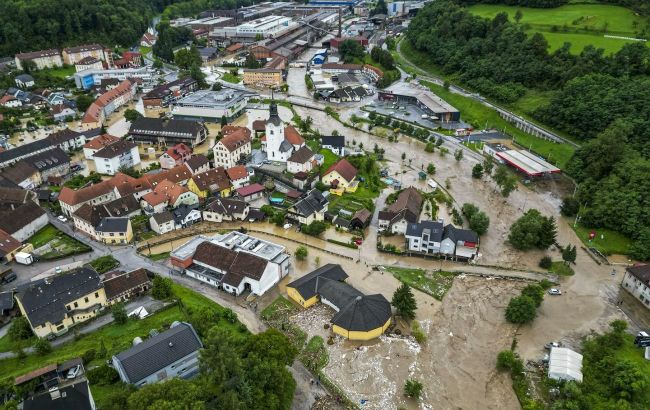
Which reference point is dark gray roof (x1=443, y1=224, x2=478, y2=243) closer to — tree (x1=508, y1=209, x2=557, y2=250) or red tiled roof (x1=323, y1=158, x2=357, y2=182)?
tree (x1=508, y1=209, x2=557, y2=250)

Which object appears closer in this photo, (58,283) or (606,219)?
(58,283)

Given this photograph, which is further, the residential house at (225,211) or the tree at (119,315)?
the residential house at (225,211)

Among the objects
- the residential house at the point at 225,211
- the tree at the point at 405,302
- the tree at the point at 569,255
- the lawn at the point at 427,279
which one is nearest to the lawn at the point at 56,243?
the residential house at the point at 225,211

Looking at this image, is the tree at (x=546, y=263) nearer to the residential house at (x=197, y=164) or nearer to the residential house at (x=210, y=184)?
the residential house at (x=210, y=184)

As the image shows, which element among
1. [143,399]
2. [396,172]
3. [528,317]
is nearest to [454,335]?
[528,317]

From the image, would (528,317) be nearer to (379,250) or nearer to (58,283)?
(379,250)

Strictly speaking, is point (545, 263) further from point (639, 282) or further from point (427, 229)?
point (427, 229)

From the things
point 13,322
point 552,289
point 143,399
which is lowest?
point 552,289
